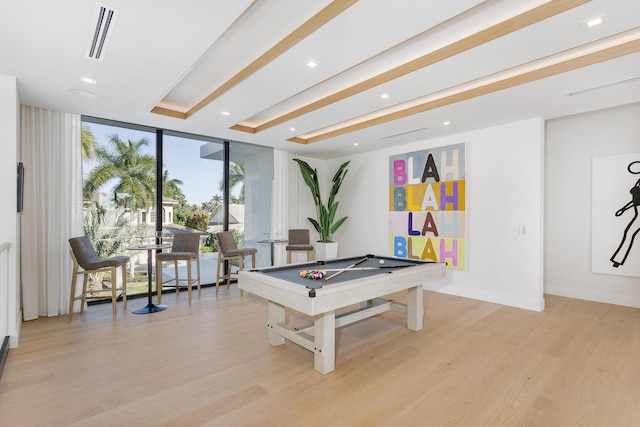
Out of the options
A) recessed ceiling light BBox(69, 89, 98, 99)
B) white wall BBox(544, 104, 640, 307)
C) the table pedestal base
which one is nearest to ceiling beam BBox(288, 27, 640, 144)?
white wall BBox(544, 104, 640, 307)

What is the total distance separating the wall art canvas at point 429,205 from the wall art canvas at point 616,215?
1.75 m

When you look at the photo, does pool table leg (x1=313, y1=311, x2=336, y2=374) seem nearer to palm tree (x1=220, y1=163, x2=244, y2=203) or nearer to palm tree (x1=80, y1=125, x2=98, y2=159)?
palm tree (x1=220, y1=163, x2=244, y2=203)

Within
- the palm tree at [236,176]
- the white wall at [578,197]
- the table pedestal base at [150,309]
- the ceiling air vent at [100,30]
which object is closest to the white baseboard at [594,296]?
the white wall at [578,197]

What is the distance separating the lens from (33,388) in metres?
2.26

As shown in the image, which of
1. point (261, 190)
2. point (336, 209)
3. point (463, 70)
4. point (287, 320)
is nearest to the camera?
point (463, 70)

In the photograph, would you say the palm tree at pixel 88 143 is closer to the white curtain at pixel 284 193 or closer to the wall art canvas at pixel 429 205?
the white curtain at pixel 284 193

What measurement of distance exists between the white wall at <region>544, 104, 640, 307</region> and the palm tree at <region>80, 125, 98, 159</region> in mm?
6715

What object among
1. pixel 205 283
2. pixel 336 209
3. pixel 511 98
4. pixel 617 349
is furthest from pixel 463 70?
pixel 205 283

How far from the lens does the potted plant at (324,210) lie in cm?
625

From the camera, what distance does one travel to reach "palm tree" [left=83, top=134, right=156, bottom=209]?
4.47 metres

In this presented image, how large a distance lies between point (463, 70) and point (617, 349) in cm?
290

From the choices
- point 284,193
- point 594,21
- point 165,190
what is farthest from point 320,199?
point 594,21

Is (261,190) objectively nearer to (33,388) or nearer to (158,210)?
(158,210)

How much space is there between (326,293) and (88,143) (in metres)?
4.18
